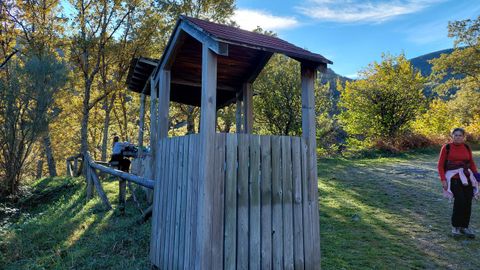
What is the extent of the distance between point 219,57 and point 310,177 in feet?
8.91

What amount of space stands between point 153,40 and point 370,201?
14.9m

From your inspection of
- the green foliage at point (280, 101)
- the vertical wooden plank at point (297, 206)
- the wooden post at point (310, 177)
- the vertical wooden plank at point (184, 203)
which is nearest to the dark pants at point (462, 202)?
the wooden post at point (310, 177)

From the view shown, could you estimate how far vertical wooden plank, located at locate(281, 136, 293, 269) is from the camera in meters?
3.39

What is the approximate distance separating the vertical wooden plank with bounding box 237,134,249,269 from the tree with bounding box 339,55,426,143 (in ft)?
52.9

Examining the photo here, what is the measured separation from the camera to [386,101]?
58.3 feet

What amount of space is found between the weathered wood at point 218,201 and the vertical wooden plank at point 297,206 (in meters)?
0.88

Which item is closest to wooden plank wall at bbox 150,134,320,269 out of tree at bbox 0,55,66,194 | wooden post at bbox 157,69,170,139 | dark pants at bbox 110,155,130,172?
wooden post at bbox 157,69,170,139

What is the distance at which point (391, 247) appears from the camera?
475 centimetres

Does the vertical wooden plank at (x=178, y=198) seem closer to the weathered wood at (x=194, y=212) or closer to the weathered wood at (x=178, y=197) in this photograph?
the weathered wood at (x=178, y=197)

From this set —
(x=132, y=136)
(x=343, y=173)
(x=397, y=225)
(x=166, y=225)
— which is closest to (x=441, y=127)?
(x=343, y=173)

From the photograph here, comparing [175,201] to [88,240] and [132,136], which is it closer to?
[88,240]

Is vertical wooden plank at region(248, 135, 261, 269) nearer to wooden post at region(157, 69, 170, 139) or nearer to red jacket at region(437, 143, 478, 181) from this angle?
wooden post at region(157, 69, 170, 139)

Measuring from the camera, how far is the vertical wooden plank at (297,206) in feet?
11.3

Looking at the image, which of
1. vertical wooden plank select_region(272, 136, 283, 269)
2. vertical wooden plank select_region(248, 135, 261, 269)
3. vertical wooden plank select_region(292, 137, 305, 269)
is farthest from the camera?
vertical wooden plank select_region(292, 137, 305, 269)
